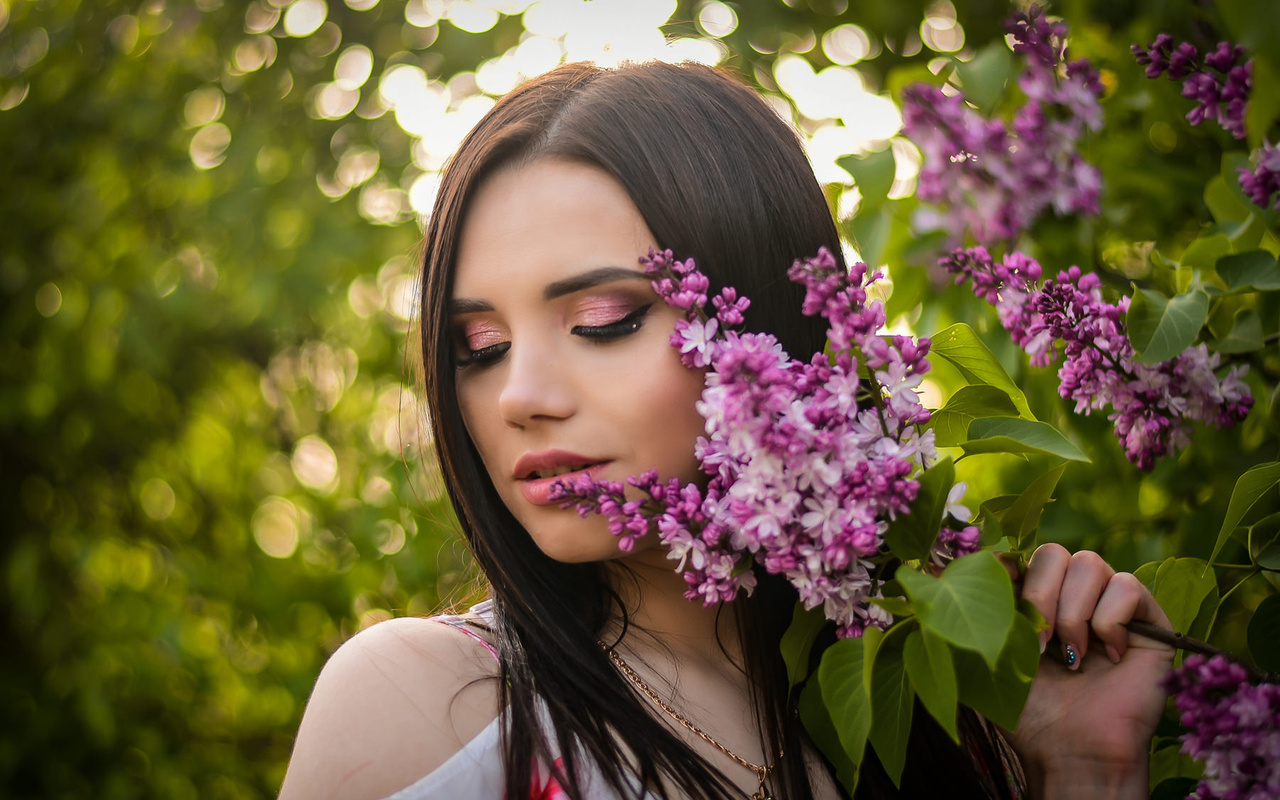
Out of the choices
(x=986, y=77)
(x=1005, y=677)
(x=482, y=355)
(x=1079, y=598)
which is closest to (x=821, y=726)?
(x=1005, y=677)

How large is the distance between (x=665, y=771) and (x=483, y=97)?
192 centimetres

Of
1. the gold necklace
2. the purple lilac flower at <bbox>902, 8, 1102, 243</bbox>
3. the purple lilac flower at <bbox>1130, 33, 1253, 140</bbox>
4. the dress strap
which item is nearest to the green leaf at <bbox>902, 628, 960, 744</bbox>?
the gold necklace

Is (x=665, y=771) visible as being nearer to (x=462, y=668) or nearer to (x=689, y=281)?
(x=462, y=668)

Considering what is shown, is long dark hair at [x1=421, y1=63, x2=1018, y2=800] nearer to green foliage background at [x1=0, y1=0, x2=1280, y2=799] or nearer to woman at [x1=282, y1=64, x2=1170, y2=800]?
woman at [x1=282, y1=64, x2=1170, y2=800]

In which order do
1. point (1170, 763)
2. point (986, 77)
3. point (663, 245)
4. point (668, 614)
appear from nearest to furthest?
point (663, 245)
point (1170, 763)
point (668, 614)
point (986, 77)

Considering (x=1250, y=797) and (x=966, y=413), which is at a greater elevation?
(x=966, y=413)

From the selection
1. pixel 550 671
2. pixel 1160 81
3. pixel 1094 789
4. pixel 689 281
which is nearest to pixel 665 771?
pixel 550 671

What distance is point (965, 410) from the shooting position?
1037mm

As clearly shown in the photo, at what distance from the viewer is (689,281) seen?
1.03 metres

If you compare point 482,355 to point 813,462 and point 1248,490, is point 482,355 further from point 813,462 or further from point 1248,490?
point 1248,490

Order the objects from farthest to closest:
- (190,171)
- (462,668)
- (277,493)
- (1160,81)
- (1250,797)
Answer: (277,493) < (190,171) < (1160,81) < (462,668) < (1250,797)

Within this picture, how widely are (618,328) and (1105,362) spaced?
1.97 feet

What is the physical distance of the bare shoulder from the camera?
1.12 m

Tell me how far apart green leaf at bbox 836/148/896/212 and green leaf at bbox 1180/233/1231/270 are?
20.5 inches
